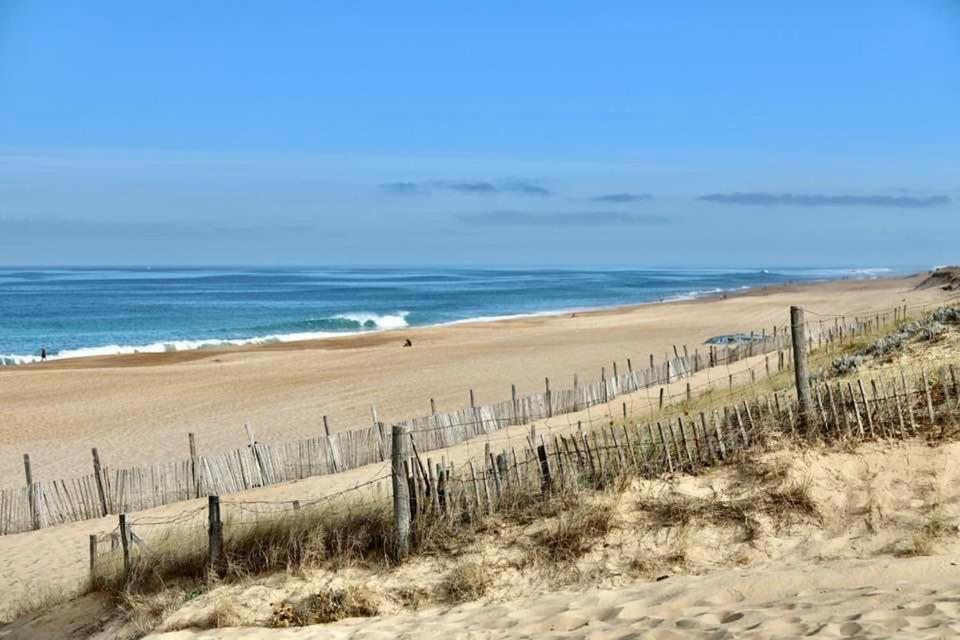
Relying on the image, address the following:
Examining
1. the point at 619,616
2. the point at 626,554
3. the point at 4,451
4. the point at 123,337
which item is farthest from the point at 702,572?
the point at 123,337

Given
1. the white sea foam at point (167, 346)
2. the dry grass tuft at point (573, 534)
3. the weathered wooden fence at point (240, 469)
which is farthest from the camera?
the white sea foam at point (167, 346)

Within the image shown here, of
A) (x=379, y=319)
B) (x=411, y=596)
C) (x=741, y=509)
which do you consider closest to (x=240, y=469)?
(x=411, y=596)

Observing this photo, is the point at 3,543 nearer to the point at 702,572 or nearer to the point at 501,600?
the point at 501,600

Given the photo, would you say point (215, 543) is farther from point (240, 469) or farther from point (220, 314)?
point (220, 314)

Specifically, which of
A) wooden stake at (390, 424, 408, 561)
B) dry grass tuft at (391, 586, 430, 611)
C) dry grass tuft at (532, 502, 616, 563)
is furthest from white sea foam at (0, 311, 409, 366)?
dry grass tuft at (532, 502, 616, 563)

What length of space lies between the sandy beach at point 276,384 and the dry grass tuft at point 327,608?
36.4ft

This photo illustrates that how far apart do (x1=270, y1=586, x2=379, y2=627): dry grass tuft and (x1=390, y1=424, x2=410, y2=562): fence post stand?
0.55 m

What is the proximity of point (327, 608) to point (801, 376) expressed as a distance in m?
5.03

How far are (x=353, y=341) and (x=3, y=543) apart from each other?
32868 millimetres

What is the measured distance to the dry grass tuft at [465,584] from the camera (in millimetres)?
6965

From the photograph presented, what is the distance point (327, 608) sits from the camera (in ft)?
23.1

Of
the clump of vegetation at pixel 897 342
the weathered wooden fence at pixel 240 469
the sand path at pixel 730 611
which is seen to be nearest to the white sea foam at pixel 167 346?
the weathered wooden fence at pixel 240 469

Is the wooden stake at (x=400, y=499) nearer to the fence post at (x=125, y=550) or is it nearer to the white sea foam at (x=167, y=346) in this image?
the fence post at (x=125, y=550)

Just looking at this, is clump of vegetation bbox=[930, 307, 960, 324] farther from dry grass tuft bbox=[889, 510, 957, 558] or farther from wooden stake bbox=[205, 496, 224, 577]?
wooden stake bbox=[205, 496, 224, 577]
